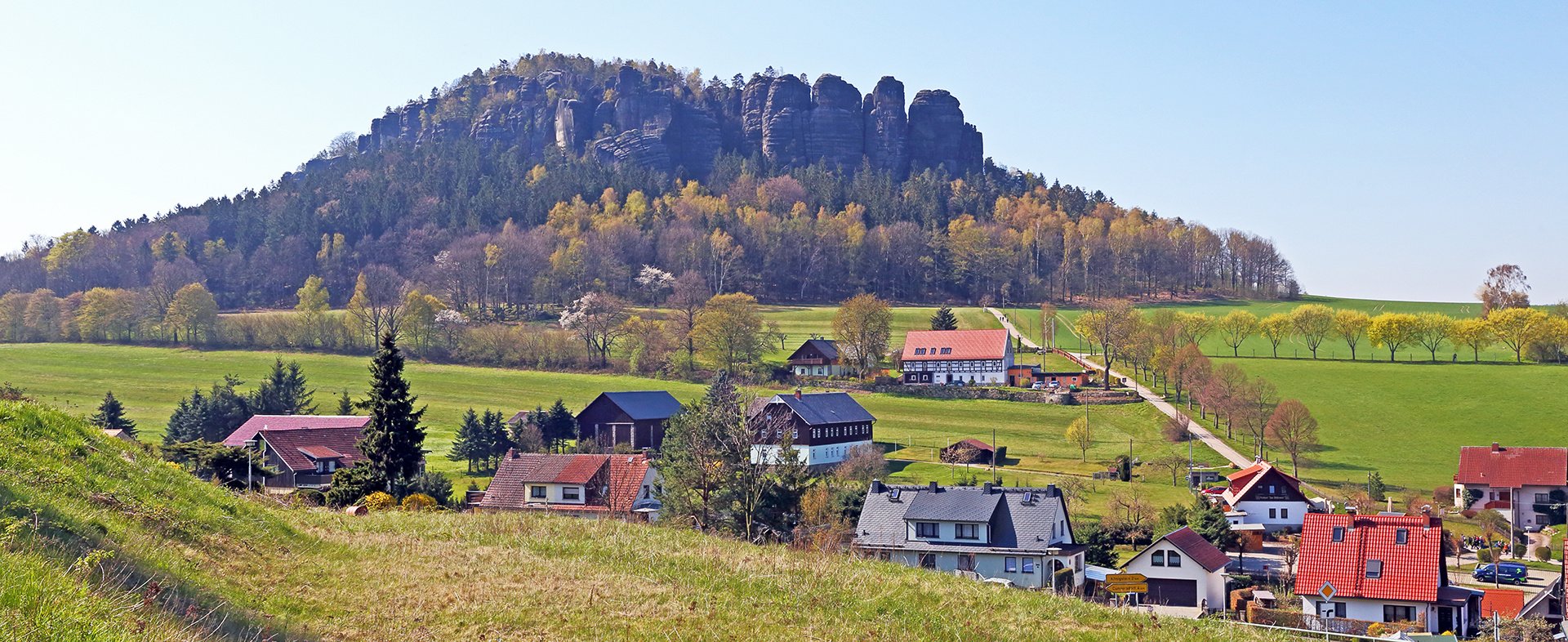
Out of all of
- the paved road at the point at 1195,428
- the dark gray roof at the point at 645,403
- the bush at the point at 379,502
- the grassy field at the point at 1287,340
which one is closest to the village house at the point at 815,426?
the dark gray roof at the point at 645,403

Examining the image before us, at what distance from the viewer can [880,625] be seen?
1183 centimetres

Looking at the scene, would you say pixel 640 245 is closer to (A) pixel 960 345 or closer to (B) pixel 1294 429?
(A) pixel 960 345

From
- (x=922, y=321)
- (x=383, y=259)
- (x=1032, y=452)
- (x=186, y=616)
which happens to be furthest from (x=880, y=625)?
(x=383, y=259)

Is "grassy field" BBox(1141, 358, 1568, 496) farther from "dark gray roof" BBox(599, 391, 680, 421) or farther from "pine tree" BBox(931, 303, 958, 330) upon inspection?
"dark gray roof" BBox(599, 391, 680, 421)

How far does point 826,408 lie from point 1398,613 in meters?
41.2

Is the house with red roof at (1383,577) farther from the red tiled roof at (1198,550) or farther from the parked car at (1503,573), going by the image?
the parked car at (1503,573)

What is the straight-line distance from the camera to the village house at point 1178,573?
36.6 m

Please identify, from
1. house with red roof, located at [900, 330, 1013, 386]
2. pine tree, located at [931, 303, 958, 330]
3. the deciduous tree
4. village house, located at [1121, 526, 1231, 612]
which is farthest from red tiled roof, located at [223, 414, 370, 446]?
pine tree, located at [931, 303, 958, 330]

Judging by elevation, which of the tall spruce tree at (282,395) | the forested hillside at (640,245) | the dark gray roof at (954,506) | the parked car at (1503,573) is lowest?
the parked car at (1503,573)

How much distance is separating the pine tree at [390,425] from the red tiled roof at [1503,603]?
114 feet

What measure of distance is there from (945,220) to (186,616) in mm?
159572

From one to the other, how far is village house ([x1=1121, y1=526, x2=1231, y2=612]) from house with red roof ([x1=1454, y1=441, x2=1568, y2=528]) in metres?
25.8

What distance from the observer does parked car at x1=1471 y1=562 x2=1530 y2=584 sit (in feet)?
135

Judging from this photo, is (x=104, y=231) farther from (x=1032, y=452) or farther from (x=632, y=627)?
(x=632, y=627)
